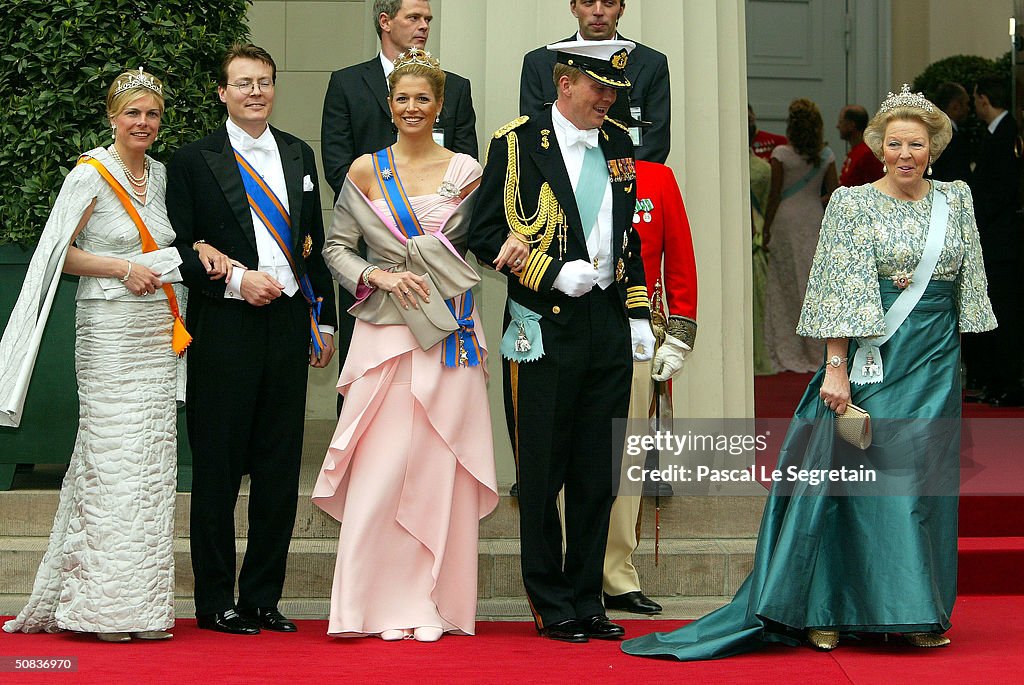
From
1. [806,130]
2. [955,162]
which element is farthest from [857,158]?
[806,130]

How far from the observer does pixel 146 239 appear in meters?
4.99

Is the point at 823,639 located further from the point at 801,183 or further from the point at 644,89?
the point at 801,183

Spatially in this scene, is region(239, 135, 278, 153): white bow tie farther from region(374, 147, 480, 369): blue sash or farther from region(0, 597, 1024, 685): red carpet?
region(0, 597, 1024, 685): red carpet

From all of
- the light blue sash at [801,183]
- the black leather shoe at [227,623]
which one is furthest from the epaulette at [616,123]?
the light blue sash at [801,183]

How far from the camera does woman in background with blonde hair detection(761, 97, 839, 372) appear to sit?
10.5 meters

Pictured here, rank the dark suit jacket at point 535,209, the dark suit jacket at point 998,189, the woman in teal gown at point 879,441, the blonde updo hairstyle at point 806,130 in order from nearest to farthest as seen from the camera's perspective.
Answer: the woman in teal gown at point 879,441 → the dark suit jacket at point 535,209 → the dark suit jacket at point 998,189 → the blonde updo hairstyle at point 806,130

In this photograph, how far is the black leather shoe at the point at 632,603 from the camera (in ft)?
17.7

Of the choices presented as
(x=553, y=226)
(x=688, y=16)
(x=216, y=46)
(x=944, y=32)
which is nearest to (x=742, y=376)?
(x=688, y=16)

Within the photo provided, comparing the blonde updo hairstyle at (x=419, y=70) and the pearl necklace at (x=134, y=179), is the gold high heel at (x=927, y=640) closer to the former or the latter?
the blonde updo hairstyle at (x=419, y=70)

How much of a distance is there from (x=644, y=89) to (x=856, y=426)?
160cm

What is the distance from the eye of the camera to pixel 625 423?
5.09 meters

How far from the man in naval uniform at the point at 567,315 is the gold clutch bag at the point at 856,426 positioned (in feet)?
2.35

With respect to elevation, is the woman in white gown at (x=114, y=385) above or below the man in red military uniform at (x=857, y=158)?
below

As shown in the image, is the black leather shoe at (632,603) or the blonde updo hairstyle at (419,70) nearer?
the blonde updo hairstyle at (419,70)
